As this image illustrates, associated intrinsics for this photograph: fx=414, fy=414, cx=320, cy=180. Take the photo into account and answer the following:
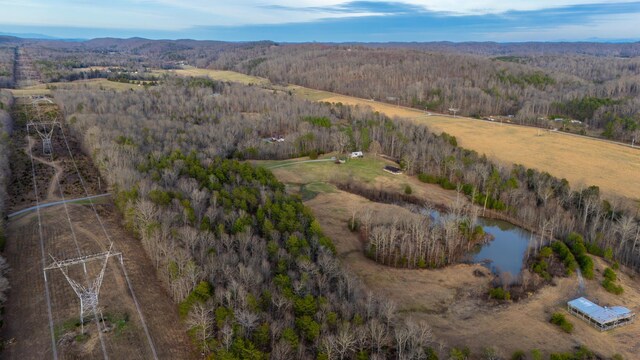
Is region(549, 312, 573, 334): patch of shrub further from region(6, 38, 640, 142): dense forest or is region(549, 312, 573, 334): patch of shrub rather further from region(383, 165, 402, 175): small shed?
region(6, 38, 640, 142): dense forest

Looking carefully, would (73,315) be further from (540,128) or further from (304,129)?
(540,128)

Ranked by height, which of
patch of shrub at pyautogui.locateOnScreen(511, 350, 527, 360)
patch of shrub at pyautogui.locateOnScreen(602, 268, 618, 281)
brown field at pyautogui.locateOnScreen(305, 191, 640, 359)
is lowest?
brown field at pyautogui.locateOnScreen(305, 191, 640, 359)

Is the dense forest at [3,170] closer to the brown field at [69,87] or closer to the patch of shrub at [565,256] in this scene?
the brown field at [69,87]

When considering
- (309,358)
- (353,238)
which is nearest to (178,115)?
(353,238)

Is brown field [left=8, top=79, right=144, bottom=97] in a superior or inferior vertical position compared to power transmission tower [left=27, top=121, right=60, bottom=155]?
superior

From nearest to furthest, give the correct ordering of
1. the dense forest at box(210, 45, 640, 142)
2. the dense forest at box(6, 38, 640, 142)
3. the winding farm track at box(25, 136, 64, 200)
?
1. the winding farm track at box(25, 136, 64, 200)
2. the dense forest at box(6, 38, 640, 142)
3. the dense forest at box(210, 45, 640, 142)

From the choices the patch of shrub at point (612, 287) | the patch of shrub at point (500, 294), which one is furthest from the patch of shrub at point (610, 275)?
the patch of shrub at point (500, 294)

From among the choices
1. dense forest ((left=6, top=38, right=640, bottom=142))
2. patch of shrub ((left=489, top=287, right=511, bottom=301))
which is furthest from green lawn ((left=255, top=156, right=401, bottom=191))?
dense forest ((left=6, top=38, right=640, bottom=142))
